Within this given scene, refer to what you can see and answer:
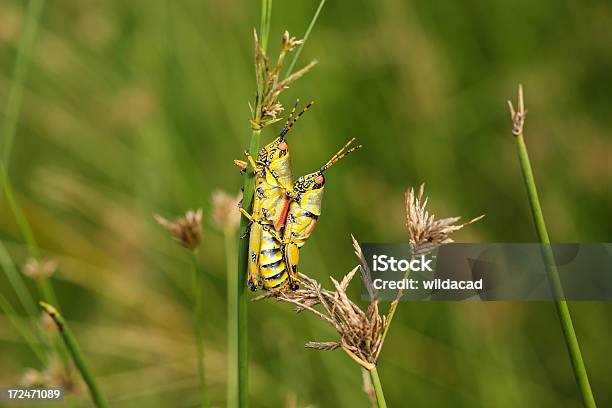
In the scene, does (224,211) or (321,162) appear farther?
(321,162)

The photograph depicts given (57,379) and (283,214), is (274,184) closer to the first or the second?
(283,214)

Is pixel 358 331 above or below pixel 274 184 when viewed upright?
below

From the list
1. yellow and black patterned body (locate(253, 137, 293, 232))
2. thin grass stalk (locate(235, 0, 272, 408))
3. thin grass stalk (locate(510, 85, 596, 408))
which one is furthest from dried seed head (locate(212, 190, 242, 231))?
thin grass stalk (locate(510, 85, 596, 408))

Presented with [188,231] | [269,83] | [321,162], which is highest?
[321,162]

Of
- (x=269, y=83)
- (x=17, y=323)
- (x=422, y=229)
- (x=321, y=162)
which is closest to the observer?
(x=269, y=83)

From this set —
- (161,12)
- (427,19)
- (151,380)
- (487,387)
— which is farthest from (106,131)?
(487,387)

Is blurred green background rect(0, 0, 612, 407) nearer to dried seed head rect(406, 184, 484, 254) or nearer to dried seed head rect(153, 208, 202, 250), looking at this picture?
dried seed head rect(153, 208, 202, 250)

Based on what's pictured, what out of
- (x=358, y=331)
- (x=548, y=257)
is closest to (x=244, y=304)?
(x=358, y=331)
